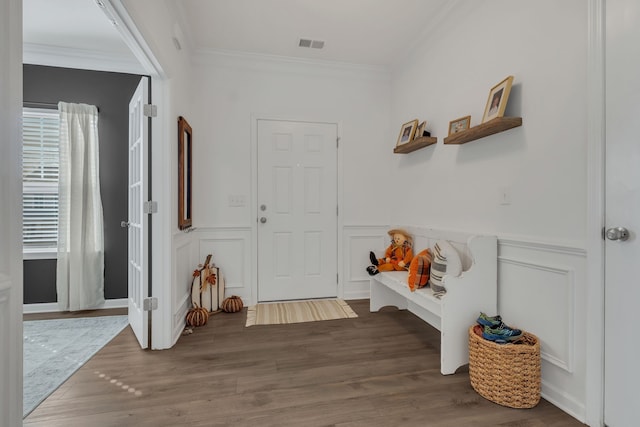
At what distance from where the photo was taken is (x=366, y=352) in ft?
7.18

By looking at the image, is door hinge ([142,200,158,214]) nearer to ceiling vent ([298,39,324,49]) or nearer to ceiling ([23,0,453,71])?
ceiling ([23,0,453,71])

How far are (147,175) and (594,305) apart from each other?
2.78 m

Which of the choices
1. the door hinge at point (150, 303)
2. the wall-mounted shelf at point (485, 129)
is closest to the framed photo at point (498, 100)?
the wall-mounted shelf at point (485, 129)

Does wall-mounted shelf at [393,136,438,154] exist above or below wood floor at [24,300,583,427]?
above

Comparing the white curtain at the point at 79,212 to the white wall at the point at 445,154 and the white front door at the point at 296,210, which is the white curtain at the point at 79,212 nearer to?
the white wall at the point at 445,154

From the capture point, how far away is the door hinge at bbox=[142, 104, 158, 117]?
7.28ft

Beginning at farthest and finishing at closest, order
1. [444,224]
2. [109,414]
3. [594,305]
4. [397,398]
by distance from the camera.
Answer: [444,224] → [397,398] → [109,414] → [594,305]

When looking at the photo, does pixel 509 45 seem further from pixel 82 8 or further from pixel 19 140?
pixel 82 8

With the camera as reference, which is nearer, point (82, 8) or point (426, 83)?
point (82, 8)

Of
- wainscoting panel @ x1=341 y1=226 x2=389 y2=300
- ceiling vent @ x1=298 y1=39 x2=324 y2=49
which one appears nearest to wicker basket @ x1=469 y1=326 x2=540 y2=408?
wainscoting panel @ x1=341 y1=226 x2=389 y2=300

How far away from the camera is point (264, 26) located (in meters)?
2.71

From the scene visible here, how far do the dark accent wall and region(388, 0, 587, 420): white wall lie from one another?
3222 millimetres

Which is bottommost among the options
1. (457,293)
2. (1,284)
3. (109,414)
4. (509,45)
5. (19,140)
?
(109,414)

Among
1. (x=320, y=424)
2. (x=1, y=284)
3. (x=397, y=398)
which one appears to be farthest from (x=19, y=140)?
(x=397, y=398)
